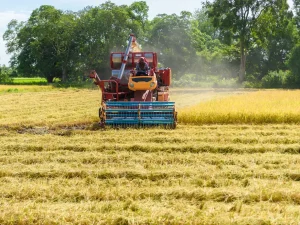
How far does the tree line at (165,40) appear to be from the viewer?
118 feet

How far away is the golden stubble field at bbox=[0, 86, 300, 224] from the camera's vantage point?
13.4 ft

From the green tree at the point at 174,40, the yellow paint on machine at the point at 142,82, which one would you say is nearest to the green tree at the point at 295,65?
the green tree at the point at 174,40

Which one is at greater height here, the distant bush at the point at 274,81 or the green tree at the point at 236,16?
the green tree at the point at 236,16

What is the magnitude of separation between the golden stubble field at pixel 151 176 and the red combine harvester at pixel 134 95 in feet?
2.00

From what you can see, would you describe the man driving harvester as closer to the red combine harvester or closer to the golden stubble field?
the red combine harvester

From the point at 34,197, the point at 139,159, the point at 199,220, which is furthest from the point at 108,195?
the point at 139,159

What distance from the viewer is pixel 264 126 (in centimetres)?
991

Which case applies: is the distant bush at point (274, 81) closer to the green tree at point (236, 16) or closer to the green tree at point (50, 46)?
the green tree at point (236, 16)

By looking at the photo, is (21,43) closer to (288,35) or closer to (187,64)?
(187,64)

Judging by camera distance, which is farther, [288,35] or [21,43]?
[21,43]

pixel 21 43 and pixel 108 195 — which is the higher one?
pixel 21 43

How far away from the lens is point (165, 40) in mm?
43750

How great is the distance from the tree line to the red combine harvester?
82.2 ft

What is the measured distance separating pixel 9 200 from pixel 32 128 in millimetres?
5943
